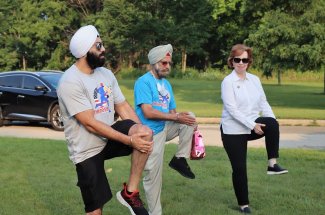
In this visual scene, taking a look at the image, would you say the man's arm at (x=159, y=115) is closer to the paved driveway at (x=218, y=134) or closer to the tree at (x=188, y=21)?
A: the paved driveway at (x=218, y=134)

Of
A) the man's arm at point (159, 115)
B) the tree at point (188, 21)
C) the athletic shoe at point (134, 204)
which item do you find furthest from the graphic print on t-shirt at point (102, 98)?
the tree at point (188, 21)

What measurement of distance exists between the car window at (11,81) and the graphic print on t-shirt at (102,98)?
45.2ft

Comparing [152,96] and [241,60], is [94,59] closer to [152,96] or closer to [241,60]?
[152,96]

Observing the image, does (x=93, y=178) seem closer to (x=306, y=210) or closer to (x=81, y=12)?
(x=306, y=210)

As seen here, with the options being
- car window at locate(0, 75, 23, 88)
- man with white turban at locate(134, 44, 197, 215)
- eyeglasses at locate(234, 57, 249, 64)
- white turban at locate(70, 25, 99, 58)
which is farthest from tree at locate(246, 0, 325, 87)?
white turban at locate(70, 25, 99, 58)

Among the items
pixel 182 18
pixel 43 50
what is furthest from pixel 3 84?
pixel 43 50

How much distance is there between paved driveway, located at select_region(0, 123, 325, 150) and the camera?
44.0 ft

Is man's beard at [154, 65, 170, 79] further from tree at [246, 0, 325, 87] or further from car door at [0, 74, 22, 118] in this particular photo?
tree at [246, 0, 325, 87]

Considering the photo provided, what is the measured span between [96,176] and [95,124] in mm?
527

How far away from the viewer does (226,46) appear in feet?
233

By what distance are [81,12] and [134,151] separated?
214 ft

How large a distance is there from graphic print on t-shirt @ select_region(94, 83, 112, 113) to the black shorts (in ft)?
0.92

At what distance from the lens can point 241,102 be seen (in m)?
6.68

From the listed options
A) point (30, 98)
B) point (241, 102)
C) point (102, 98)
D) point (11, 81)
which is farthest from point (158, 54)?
point (11, 81)
